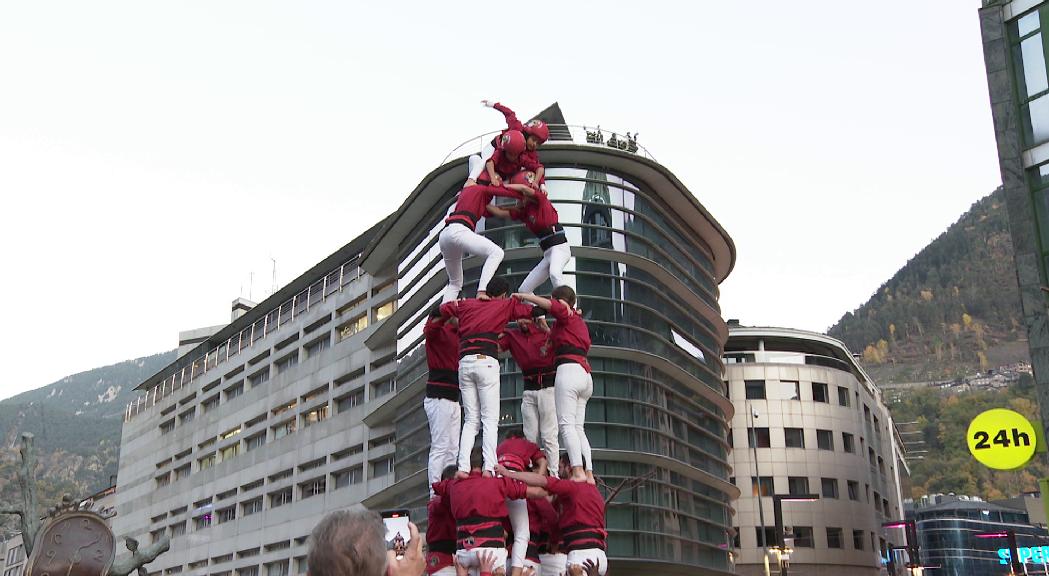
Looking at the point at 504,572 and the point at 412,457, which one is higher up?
the point at 412,457

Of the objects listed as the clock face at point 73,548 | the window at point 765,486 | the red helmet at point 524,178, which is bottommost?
the clock face at point 73,548

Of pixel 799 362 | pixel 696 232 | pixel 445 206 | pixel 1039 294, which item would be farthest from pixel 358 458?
pixel 1039 294

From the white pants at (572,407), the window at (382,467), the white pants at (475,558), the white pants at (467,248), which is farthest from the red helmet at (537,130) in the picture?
the window at (382,467)

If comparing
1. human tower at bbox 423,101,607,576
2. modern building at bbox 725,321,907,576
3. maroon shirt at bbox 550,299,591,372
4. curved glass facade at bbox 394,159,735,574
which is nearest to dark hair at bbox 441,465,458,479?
human tower at bbox 423,101,607,576

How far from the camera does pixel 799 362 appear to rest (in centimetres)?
7456

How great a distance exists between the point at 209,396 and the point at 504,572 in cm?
7145

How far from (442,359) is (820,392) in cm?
6410

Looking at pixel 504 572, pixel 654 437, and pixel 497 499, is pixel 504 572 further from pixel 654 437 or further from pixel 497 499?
pixel 654 437

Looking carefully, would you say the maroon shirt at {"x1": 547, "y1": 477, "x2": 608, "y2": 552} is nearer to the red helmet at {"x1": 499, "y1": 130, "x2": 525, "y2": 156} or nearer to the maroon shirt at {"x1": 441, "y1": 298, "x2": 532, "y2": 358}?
the maroon shirt at {"x1": 441, "y1": 298, "x2": 532, "y2": 358}

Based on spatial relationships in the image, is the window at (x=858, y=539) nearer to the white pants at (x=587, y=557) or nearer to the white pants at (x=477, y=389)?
the white pants at (x=587, y=557)

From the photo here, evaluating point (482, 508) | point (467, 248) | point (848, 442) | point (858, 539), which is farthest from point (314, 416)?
point (482, 508)

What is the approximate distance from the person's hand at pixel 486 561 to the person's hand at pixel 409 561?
7.92 metres

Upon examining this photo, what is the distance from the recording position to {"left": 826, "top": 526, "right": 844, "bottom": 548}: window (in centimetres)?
6925

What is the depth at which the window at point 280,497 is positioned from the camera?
64.6 metres
